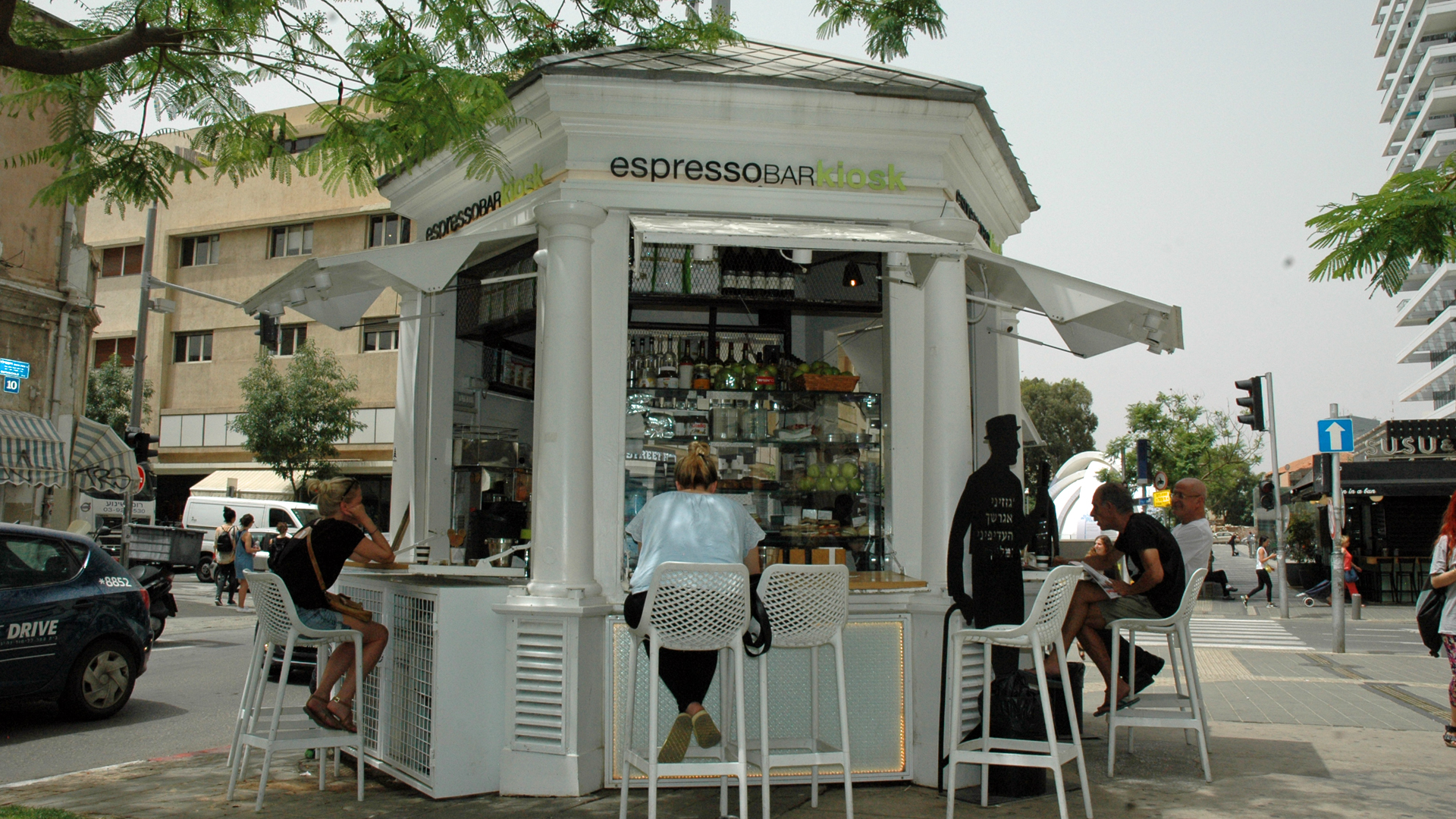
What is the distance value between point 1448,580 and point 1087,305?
3.21m

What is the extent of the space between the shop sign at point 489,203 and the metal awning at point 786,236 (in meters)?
0.97

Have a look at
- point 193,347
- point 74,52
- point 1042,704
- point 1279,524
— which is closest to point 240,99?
point 74,52

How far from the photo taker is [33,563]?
806cm

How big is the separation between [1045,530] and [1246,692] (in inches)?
151

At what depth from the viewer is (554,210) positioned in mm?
5578

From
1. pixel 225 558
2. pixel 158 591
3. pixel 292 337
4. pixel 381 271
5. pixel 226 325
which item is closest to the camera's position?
pixel 381 271

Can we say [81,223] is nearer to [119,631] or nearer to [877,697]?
[119,631]

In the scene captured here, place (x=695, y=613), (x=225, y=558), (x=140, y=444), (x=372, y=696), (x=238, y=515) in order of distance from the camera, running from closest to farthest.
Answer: (x=695, y=613) → (x=372, y=696) → (x=140, y=444) → (x=225, y=558) → (x=238, y=515)

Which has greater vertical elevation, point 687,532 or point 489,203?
point 489,203

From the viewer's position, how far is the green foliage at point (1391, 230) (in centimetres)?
585

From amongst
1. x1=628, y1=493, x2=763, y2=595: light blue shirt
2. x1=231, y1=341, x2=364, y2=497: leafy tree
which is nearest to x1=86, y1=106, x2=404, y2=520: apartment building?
x1=231, y1=341, x2=364, y2=497: leafy tree

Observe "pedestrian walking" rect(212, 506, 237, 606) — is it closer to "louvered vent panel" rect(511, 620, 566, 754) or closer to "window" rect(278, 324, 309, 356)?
"window" rect(278, 324, 309, 356)

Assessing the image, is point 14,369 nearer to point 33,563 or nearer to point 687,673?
point 33,563

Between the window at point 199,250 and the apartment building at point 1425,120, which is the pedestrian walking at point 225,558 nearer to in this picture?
the window at point 199,250
